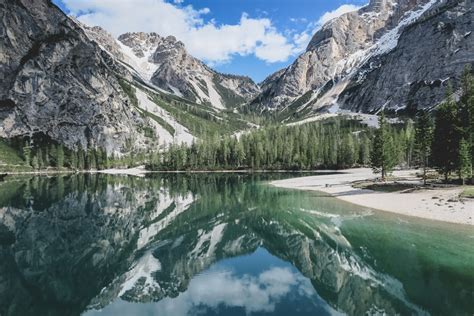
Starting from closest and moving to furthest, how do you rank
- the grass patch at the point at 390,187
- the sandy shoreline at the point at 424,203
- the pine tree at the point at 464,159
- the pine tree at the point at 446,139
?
the sandy shoreline at the point at 424,203, the pine tree at the point at 464,159, the pine tree at the point at 446,139, the grass patch at the point at 390,187

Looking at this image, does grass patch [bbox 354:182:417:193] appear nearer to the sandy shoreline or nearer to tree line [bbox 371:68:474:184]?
the sandy shoreline

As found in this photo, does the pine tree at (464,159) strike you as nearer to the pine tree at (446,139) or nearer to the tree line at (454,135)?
the tree line at (454,135)

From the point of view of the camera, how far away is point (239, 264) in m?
35.1

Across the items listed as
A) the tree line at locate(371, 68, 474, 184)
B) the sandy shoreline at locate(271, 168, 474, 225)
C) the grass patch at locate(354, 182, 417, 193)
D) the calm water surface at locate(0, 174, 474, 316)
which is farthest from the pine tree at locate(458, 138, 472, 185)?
the calm water surface at locate(0, 174, 474, 316)

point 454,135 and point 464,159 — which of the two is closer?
point 464,159

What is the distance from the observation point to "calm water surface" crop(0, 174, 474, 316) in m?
24.7

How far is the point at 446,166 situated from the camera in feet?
227

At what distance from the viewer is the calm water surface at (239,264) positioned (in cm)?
2472

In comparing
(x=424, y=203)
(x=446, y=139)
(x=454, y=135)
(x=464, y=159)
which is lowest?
(x=424, y=203)

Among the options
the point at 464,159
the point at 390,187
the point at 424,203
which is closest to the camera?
the point at 424,203

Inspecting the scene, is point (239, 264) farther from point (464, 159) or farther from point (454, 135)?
point (454, 135)

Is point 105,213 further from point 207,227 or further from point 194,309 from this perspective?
point 194,309

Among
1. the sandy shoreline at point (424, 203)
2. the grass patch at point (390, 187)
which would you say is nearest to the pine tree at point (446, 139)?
the grass patch at point (390, 187)

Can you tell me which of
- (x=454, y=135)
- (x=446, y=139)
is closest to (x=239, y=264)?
(x=454, y=135)
